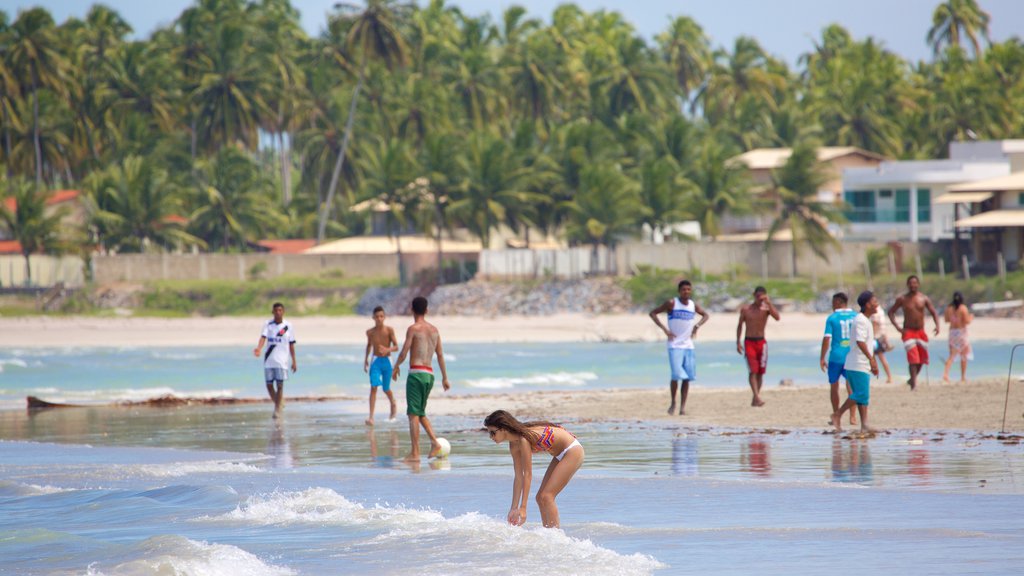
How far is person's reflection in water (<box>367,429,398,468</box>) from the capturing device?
14.1 metres

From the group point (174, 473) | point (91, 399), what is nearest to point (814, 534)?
point (174, 473)

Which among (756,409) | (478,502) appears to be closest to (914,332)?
(756,409)

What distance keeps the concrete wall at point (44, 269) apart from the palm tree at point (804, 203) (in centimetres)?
2959

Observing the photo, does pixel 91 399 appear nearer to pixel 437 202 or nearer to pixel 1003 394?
pixel 1003 394

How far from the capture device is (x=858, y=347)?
1470 centimetres

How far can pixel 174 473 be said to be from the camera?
13.8m

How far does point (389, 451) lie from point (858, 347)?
515 centimetres

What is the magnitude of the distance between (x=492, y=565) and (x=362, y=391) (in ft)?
51.7

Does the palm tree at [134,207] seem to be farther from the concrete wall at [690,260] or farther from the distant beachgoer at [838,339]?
the distant beachgoer at [838,339]

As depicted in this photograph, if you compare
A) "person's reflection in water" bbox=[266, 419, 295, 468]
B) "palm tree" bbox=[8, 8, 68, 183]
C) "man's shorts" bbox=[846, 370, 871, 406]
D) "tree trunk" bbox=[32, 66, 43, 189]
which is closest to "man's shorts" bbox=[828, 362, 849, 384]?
"man's shorts" bbox=[846, 370, 871, 406]

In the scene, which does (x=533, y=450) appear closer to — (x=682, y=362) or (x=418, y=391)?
(x=418, y=391)

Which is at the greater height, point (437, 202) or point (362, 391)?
point (437, 202)

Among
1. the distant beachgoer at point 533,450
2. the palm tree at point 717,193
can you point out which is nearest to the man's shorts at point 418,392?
the distant beachgoer at point 533,450

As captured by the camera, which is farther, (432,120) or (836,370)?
(432,120)
